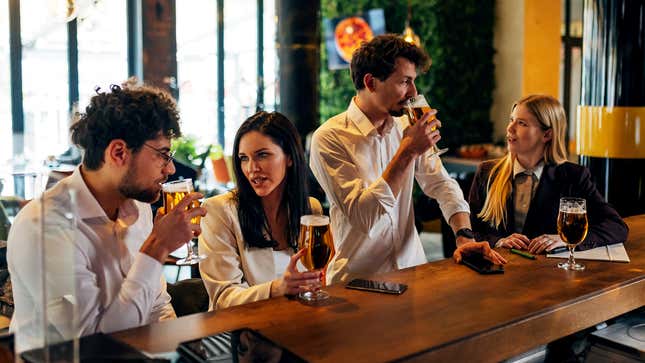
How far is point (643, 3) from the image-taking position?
4516 millimetres

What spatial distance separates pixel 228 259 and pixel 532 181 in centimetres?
140

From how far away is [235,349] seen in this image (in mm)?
1569

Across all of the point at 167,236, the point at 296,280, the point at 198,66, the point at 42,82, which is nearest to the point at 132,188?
the point at 167,236

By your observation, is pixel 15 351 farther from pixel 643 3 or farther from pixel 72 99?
pixel 72 99

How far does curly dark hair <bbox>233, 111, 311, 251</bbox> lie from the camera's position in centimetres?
234

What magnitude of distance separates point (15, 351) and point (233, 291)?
0.77 metres

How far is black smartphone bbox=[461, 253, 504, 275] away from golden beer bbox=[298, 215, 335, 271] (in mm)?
633

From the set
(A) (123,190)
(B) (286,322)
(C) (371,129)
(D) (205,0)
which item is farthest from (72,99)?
(B) (286,322)

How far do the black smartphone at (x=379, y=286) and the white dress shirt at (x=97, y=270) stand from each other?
58cm

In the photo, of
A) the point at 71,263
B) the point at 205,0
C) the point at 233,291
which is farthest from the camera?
the point at 205,0

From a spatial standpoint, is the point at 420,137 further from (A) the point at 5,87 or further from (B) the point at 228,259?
(A) the point at 5,87

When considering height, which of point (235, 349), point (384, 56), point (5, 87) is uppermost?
point (5, 87)

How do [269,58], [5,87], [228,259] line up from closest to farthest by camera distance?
[228,259]
[5,87]
[269,58]

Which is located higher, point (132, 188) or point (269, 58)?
point (269, 58)
